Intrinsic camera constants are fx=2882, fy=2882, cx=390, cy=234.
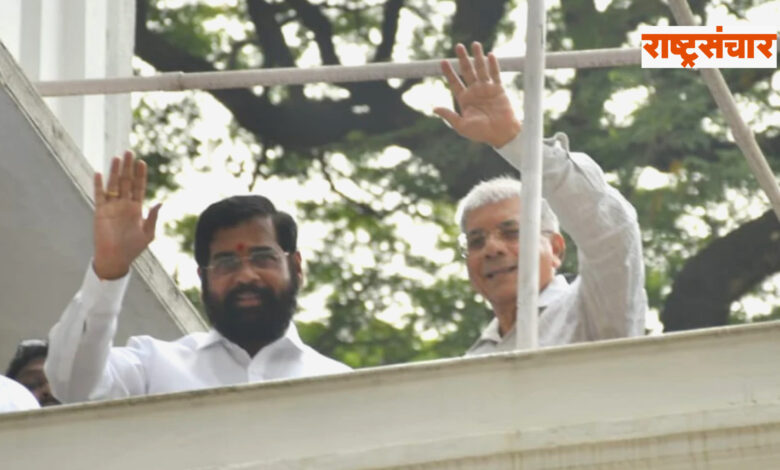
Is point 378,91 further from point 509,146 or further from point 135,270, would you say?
point 509,146

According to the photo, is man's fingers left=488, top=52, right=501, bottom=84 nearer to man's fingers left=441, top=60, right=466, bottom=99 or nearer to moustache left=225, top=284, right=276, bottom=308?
man's fingers left=441, top=60, right=466, bottom=99

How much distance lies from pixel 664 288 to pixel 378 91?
88.2 inches

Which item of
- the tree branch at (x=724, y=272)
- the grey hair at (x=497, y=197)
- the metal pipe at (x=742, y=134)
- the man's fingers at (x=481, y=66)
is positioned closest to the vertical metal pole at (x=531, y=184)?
the man's fingers at (x=481, y=66)

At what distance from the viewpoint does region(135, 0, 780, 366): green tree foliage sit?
14320 millimetres

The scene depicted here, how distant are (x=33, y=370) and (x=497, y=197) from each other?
4.28 feet

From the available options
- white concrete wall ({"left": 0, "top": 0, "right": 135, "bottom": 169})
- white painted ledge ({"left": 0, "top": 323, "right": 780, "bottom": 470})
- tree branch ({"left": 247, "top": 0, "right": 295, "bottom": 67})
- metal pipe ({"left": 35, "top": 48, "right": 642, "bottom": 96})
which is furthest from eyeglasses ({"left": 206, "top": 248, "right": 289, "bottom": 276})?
tree branch ({"left": 247, "top": 0, "right": 295, "bottom": 67})

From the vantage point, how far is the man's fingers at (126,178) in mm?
6840

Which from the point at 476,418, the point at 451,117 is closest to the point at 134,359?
the point at 451,117

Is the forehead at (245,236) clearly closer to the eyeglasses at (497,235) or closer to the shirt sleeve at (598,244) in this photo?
→ the eyeglasses at (497,235)

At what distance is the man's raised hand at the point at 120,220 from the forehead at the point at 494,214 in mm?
841

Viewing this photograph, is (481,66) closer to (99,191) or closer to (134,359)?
(99,191)

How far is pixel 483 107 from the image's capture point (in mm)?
6684

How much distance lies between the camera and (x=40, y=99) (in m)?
8.52

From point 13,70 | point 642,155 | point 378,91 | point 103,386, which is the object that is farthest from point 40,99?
point 378,91
